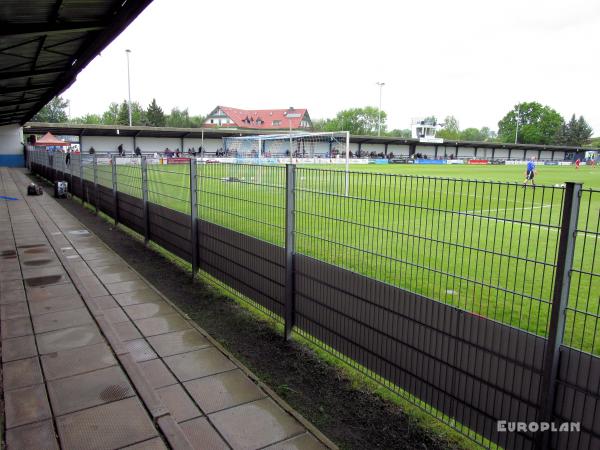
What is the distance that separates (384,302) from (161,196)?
223 inches

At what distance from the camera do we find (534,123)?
378ft

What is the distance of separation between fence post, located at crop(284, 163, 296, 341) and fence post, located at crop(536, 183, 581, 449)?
253 cm

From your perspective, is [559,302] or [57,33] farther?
[57,33]

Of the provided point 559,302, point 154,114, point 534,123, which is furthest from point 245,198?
point 534,123

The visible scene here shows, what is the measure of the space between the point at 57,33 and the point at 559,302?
845 centimetres

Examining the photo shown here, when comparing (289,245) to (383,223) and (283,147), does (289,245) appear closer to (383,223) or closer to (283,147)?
(383,223)

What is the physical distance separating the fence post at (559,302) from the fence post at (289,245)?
2.53 m

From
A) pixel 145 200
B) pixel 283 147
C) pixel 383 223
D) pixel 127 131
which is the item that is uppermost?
pixel 127 131

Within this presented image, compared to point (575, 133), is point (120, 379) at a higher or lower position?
lower

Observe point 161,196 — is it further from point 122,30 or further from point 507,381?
point 507,381

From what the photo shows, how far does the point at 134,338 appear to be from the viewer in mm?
4598

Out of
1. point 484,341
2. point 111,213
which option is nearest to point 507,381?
point 484,341

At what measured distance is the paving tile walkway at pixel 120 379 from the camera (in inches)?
118

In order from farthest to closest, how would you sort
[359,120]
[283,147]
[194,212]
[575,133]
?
[359,120] → [575,133] → [283,147] → [194,212]
